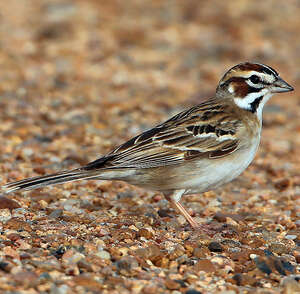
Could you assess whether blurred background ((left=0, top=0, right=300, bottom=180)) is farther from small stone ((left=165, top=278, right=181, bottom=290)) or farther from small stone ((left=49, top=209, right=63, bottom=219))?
small stone ((left=165, top=278, right=181, bottom=290))

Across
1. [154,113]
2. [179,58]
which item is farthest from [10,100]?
[179,58]

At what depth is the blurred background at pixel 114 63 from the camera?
404 inches

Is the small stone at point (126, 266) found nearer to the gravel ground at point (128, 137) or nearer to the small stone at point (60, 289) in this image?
the gravel ground at point (128, 137)

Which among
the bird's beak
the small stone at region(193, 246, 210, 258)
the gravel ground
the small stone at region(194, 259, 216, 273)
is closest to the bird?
the bird's beak

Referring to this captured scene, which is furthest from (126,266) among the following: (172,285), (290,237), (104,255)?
(290,237)

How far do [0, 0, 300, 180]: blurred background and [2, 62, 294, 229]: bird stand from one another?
Result: 1935 mm

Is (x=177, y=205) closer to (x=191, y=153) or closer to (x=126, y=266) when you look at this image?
(x=191, y=153)

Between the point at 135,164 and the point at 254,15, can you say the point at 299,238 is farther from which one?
the point at 254,15

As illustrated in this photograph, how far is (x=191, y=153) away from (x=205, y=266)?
Result: 156 cm

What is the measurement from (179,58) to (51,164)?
582 cm

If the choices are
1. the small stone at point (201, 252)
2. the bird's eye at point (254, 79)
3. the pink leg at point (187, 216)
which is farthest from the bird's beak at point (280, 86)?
the small stone at point (201, 252)

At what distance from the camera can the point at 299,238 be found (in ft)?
23.0

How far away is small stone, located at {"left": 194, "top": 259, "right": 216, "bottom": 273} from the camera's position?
588 cm

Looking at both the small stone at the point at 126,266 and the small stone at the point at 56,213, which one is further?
the small stone at the point at 56,213
